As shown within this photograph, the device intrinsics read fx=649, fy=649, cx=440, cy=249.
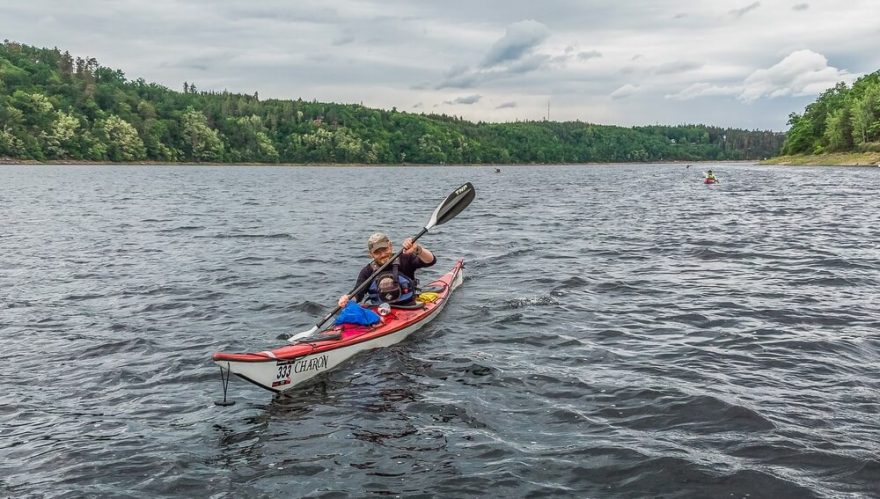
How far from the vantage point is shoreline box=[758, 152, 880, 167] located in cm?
8367

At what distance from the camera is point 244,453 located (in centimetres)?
681

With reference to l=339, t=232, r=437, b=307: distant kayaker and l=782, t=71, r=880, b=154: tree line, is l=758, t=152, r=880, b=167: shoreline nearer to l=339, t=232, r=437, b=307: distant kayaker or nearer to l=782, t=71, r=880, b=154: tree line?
l=782, t=71, r=880, b=154: tree line

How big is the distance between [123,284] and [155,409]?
349 inches

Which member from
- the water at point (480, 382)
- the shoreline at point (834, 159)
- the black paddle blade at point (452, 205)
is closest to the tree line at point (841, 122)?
the shoreline at point (834, 159)

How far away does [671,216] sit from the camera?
31.9 metres

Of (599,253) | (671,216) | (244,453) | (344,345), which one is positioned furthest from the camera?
(671,216)

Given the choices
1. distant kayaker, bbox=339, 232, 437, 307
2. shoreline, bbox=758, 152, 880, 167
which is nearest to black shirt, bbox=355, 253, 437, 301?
distant kayaker, bbox=339, 232, 437, 307

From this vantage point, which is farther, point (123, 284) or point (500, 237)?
point (500, 237)

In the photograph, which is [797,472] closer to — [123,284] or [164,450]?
[164,450]

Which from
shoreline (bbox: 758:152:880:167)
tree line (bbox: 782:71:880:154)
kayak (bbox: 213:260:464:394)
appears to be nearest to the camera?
kayak (bbox: 213:260:464:394)

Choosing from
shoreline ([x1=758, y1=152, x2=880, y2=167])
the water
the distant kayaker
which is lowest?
the water

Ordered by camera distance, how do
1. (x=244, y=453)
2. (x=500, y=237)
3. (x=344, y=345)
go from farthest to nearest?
(x=500, y=237) → (x=344, y=345) → (x=244, y=453)

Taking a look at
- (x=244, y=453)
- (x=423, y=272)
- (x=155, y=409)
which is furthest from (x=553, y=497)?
(x=423, y=272)

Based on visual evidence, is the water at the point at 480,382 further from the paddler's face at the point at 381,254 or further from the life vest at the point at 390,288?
the paddler's face at the point at 381,254
